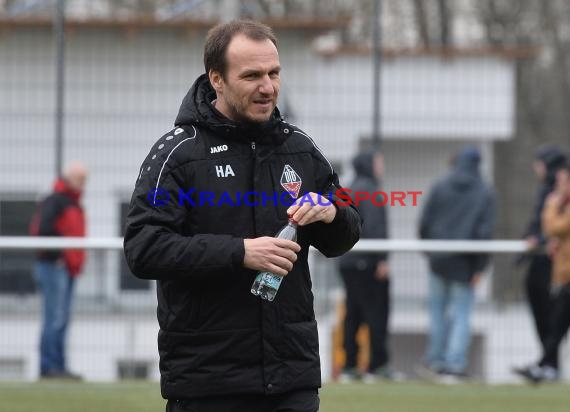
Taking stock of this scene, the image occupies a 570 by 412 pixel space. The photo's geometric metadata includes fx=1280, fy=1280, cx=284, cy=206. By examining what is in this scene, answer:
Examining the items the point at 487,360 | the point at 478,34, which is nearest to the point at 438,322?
the point at 487,360

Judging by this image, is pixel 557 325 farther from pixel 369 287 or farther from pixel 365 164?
pixel 365 164

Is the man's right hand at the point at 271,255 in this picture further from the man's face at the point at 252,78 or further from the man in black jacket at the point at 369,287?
the man in black jacket at the point at 369,287

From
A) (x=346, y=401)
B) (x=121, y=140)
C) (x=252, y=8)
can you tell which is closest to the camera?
(x=346, y=401)

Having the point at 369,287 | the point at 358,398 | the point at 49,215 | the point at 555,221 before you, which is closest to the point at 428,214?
the point at 369,287

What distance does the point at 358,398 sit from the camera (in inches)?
377

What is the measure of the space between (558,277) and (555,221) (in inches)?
18.7

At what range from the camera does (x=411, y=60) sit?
16516 mm

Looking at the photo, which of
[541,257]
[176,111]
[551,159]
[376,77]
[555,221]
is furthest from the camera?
[176,111]

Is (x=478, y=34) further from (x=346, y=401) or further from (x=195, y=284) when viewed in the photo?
(x=195, y=284)

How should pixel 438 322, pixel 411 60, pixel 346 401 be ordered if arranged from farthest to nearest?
1. pixel 411 60
2. pixel 438 322
3. pixel 346 401

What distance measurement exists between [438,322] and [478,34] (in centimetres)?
1379

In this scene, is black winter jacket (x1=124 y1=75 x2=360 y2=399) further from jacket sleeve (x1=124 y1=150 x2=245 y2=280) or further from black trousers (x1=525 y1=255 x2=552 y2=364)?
black trousers (x1=525 y1=255 x2=552 y2=364)

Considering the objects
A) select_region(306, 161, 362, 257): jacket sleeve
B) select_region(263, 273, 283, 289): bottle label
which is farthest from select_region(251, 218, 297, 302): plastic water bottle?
select_region(306, 161, 362, 257): jacket sleeve

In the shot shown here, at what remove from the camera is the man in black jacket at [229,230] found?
4.30 m
